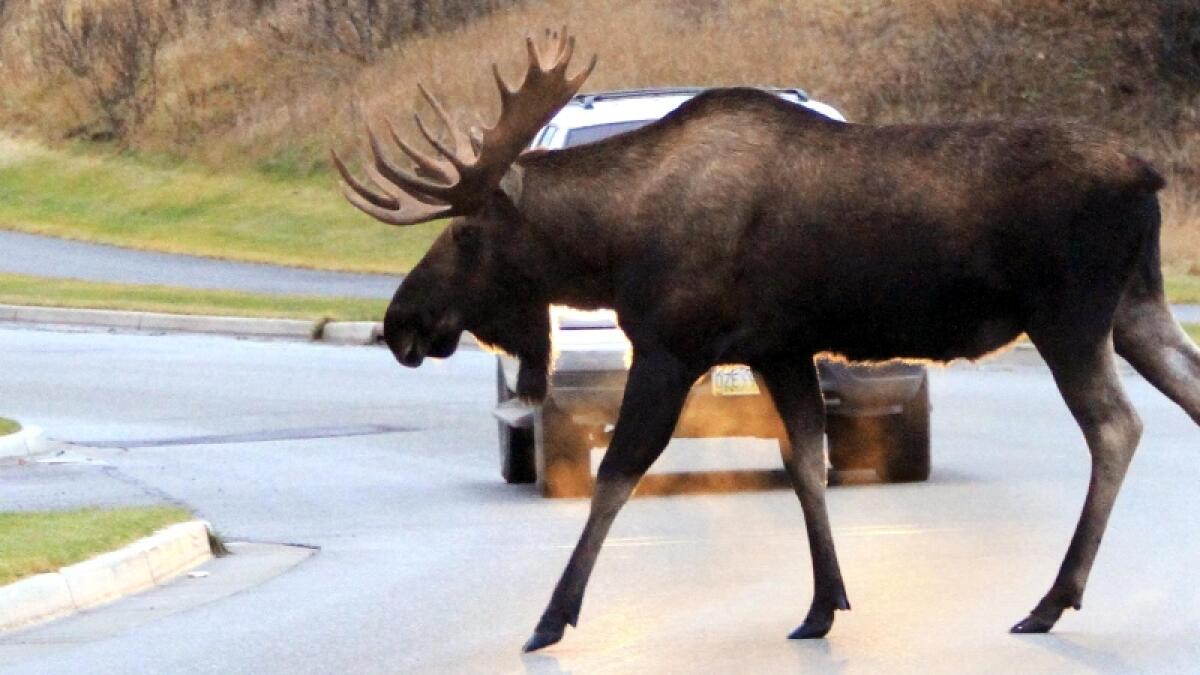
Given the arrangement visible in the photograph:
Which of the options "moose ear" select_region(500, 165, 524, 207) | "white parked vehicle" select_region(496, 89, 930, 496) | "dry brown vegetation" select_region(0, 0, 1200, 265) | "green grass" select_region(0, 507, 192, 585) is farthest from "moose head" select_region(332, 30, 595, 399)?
"dry brown vegetation" select_region(0, 0, 1200, 265)

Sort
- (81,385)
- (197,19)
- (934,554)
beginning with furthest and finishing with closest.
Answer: (197,19), (81,385), (934,554)

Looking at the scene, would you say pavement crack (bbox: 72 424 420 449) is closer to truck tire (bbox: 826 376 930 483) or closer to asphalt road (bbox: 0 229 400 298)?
truck tire (bbox: 826 376 930 483)

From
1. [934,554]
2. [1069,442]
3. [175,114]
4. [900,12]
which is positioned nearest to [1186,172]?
[900,12]

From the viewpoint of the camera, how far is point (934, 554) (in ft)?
37.7

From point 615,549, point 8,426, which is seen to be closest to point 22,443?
point 8,426

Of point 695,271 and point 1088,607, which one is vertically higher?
→ point 695,271

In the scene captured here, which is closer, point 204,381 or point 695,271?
point 695,271

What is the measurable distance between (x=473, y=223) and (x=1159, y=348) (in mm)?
2500

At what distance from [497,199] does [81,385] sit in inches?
522

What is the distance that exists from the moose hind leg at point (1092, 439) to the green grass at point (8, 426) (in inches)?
389

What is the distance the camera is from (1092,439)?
30.1ft

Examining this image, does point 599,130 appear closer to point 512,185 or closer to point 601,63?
point 512,185

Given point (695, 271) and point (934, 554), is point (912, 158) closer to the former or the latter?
point (695, 271)

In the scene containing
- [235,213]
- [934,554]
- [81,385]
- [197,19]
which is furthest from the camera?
[197,19]
